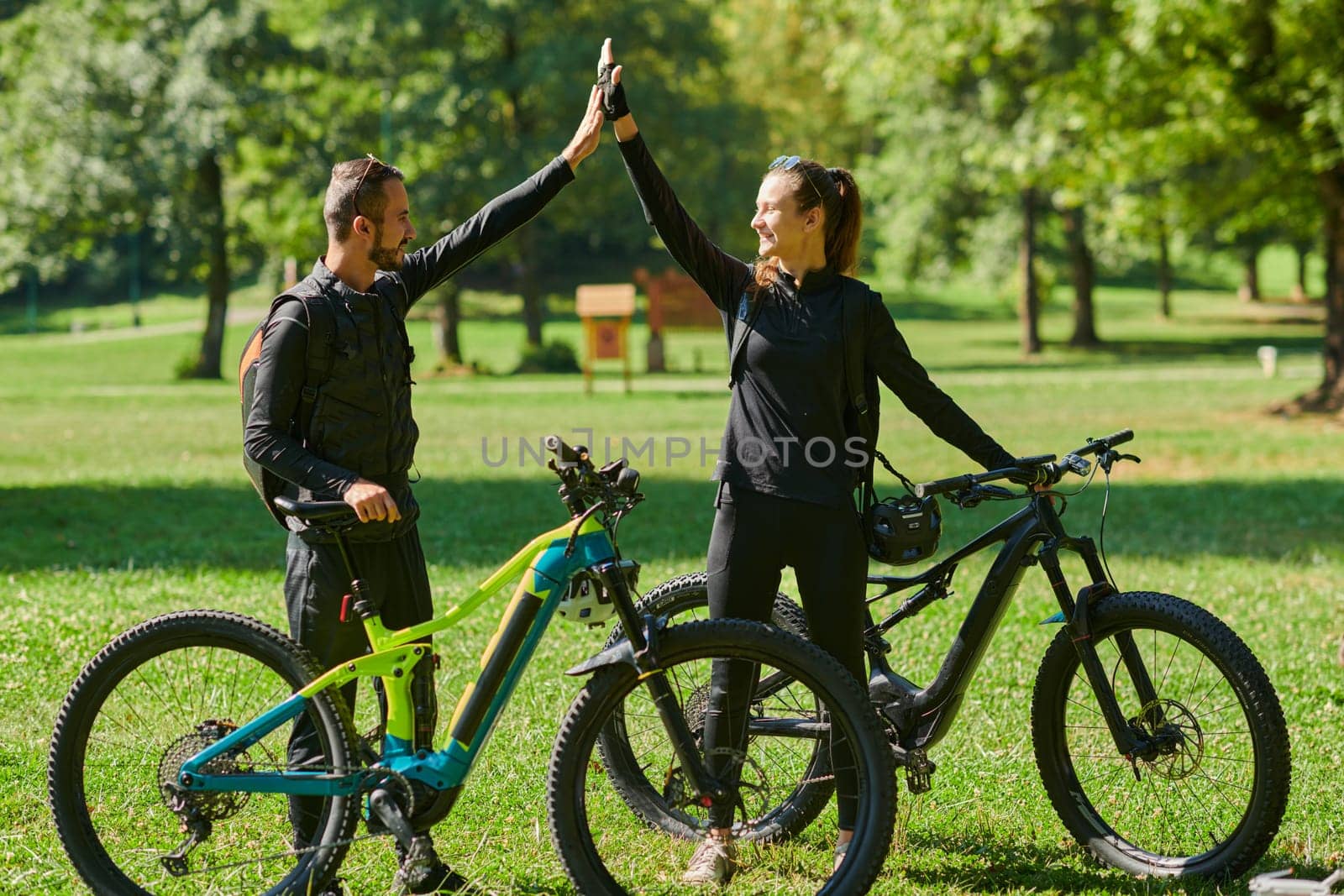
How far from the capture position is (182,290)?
6331cm

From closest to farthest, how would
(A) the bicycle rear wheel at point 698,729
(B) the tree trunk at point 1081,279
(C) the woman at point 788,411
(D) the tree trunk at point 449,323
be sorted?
(C) the woman at point 788,411 < (A) the bicycle rear wheel at point 698,729 < (D) the tree trunk at point 449,323 < (B) the tree trunk at point 1081,279

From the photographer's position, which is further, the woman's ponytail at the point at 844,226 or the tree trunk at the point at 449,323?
the tree trunk at the point at 449,323

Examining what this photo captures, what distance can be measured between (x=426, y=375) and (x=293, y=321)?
100ft

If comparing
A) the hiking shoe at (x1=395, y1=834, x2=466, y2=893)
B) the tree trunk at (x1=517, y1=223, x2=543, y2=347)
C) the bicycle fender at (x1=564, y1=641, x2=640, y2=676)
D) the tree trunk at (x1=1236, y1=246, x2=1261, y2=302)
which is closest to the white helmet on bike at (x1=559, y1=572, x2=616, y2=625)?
the bicycle fender at (x1=564, y1=641, x2=640, y2=676)

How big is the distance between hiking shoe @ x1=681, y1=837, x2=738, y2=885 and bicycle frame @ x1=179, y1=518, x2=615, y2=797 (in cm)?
77

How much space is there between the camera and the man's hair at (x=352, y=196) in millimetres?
4137

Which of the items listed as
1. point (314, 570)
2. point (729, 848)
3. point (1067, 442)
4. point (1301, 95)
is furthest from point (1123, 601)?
point (1301, 95)

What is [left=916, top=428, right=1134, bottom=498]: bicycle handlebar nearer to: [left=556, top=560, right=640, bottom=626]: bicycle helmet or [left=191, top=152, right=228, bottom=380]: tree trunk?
[left=556, top=560, right=640, bottom=626]: bicycle helmet

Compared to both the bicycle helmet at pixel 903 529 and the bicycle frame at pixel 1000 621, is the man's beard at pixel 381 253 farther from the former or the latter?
the bicycle frame at pixel 1000 621

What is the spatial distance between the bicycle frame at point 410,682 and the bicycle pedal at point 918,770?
1183mm

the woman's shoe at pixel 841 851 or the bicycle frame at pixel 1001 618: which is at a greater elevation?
the bicycle frame at pixel 1001 618

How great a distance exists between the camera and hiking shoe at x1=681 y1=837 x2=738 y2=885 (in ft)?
14.3

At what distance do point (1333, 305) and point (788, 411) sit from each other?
1942cm

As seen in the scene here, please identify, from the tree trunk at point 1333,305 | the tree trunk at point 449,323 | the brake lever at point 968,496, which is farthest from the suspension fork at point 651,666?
the tree trunk at point 449,323
